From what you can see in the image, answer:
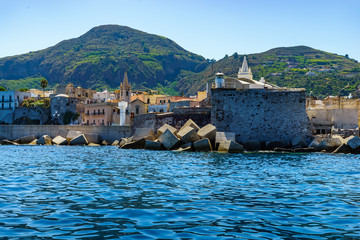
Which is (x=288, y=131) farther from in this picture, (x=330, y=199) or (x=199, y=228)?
(x=199, y=228)

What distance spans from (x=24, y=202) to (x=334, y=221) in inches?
258

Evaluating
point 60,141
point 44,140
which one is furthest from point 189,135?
point 44,140

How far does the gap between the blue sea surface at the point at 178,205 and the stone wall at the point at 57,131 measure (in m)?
26.7

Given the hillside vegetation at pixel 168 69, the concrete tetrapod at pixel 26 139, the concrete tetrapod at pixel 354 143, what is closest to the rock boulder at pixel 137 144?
the concrete tetrapod at pixel 26 139

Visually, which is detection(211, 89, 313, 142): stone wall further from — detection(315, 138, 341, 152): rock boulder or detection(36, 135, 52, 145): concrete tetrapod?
detection(36, 135, 52, 145): concrete tetrapod

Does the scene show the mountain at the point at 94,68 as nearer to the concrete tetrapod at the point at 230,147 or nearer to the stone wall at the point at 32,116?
the stone wall at the point at 32,116

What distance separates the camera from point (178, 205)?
9094mm

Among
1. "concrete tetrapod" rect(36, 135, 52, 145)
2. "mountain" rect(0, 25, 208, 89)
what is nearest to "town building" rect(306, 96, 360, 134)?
"concrete tetrapod" rect(36, 135, 52, 145)

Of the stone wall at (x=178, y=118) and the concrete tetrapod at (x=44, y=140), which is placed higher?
the stone wall at (x=178, y=118)

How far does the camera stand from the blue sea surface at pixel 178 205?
22.7ft

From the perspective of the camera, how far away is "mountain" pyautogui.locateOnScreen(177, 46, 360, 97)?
106 metres

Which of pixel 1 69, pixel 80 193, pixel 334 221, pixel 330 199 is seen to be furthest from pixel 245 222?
pixel 1 69

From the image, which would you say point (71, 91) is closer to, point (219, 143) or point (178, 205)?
point (219, 143)

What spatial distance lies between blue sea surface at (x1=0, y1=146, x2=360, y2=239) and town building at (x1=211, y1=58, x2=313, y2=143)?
16337mm
